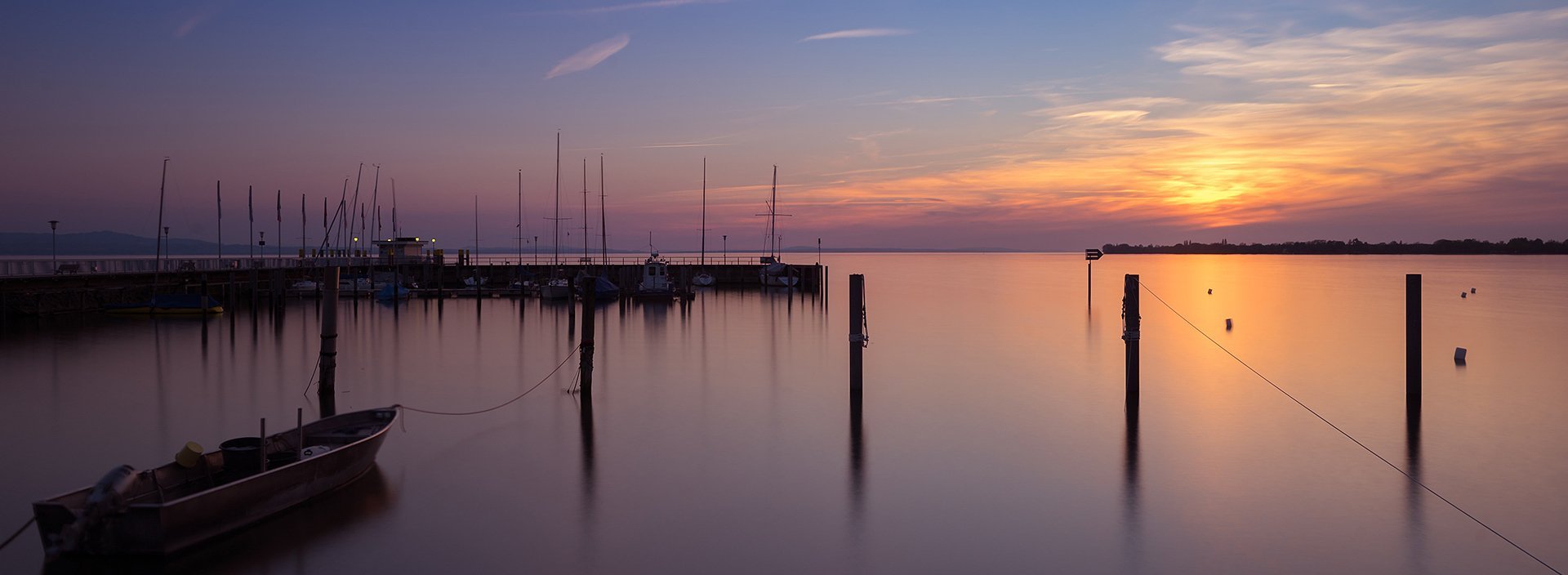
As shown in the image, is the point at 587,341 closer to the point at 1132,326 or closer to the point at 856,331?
the point at 856,331

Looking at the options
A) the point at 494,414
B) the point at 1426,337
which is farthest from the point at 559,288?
the point at 1426,337

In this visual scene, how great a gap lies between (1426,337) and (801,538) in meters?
32.5

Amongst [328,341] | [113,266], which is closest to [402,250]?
[113,266]

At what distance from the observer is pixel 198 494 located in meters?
9.21

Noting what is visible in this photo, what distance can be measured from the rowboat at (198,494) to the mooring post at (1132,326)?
12.0 meters

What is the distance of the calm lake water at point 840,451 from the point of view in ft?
33.8

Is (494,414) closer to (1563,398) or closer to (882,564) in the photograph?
(882,564)

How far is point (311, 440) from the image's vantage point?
40.1 feet

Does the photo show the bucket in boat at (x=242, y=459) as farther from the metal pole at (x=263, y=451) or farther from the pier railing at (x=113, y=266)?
the pier railing at (x=113, y=266)

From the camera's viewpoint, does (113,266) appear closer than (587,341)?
No

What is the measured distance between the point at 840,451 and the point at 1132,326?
5616 mm

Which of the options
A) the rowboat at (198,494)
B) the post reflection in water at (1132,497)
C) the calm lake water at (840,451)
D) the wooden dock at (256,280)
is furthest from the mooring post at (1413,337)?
the wooden dock at (256,280)

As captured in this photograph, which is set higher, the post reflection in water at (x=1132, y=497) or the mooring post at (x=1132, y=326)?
the mooring post at (x=1132, y=326)

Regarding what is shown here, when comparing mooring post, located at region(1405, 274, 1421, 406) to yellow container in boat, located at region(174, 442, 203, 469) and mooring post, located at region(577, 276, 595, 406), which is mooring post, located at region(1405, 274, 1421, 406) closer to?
mooring post, located at region(577, 276, 595, 406)
